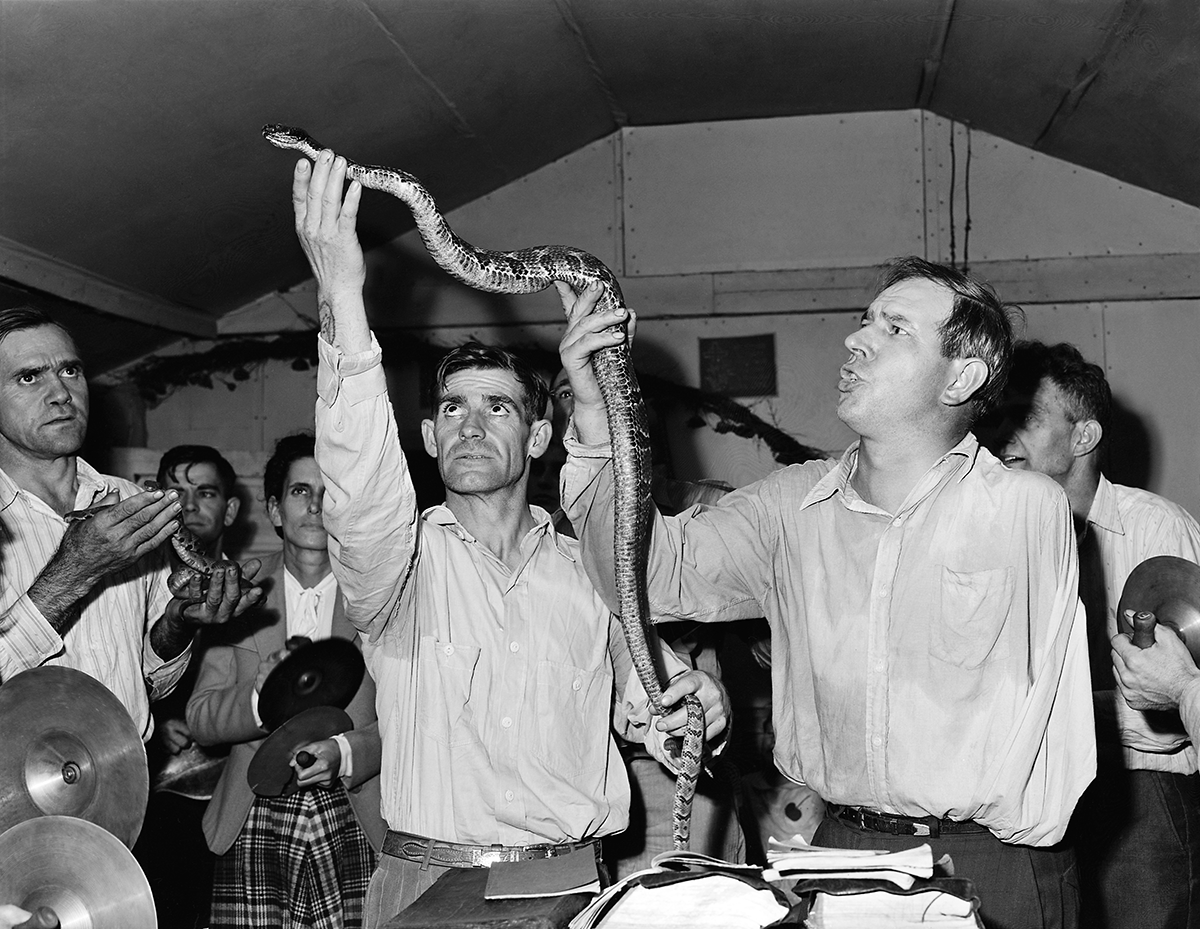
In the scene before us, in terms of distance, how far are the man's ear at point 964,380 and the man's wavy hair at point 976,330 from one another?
0.01m

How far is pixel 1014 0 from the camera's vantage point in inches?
166

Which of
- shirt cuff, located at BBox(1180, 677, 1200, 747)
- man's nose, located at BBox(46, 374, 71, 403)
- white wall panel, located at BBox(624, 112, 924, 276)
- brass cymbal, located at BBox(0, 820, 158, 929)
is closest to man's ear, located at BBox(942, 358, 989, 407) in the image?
shirt cuff, located at BBox(1180, 677, 1200, 747)

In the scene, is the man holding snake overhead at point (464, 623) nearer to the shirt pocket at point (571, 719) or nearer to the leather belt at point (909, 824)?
the shirt pocket at point (571, 719)

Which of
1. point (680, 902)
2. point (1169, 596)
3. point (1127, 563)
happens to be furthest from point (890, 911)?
point (1127, 563)

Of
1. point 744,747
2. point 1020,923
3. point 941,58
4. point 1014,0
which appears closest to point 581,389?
point 1020,923

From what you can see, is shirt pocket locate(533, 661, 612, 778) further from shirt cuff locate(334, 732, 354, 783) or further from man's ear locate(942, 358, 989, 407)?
man's ear locate(942, 358, 989, 407)

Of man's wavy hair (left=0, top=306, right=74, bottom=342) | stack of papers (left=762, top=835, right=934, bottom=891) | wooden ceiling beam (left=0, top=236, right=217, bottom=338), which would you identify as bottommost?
stack of papers (left=762, top=835, right=934, bottom=891)

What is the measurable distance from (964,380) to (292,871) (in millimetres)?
2128

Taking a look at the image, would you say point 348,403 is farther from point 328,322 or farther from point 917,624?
point 917,624

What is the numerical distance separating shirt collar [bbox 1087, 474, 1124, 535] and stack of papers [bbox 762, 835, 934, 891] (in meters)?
1.86

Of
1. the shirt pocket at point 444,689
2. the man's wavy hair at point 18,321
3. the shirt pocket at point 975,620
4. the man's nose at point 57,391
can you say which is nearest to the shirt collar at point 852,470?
the shirt pocket at point 975,620

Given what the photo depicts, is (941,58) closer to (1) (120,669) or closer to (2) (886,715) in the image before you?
(2) (886,715)

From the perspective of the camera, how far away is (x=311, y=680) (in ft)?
9.86

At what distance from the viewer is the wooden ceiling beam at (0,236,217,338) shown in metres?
4.13
